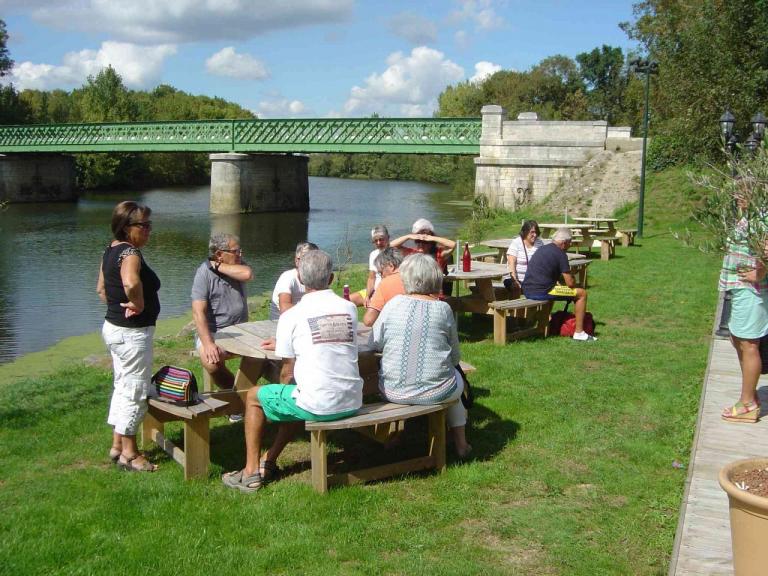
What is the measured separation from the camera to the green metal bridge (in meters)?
33.8

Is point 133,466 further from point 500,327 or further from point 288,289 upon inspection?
point 500,327

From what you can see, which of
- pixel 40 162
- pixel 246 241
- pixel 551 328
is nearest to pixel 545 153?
pixel 246 241

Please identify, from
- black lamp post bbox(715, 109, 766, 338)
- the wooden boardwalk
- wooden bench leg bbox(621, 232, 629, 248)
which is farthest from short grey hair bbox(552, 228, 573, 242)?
wooden bench leg bbox(621, 232, 629, 248)

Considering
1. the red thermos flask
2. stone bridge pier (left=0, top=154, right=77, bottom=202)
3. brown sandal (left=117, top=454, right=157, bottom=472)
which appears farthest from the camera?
stone bridge pier (left=0, top=154, right=77, bottom=202)

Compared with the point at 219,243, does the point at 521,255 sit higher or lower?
lower

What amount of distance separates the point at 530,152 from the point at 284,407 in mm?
28730

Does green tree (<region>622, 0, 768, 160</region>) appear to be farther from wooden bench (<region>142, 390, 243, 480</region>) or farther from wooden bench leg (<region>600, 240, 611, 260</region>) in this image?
wooden bench (<region>142, 390, 243, 480</region>)

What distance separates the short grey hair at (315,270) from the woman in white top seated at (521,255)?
17.2ft

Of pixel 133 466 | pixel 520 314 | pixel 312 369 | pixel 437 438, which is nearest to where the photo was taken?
pixel 312 369

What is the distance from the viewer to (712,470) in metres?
4.79

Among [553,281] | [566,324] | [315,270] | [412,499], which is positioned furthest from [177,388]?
[566,324]

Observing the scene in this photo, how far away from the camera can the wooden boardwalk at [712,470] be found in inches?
147

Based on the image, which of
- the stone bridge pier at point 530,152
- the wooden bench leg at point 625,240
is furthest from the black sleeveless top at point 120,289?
the stone bridge pier at point 530,152

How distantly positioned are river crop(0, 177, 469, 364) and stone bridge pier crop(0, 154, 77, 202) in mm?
2050
